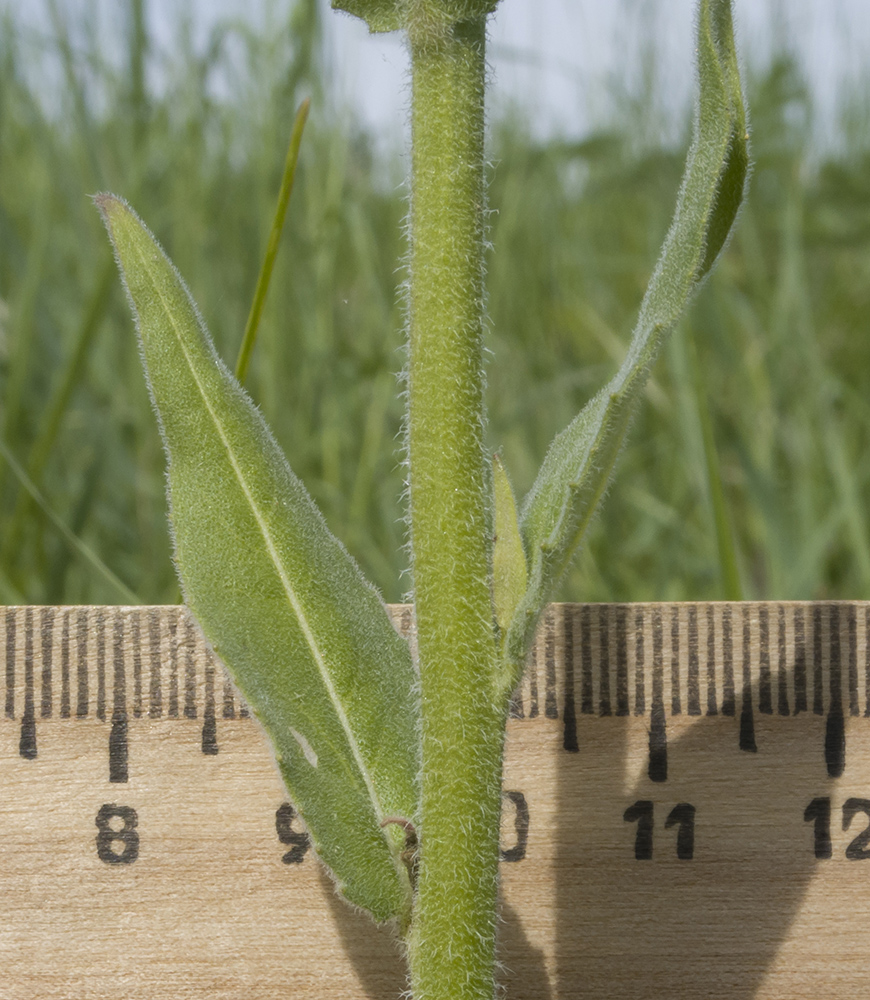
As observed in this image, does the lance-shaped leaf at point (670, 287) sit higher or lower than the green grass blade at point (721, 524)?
higher

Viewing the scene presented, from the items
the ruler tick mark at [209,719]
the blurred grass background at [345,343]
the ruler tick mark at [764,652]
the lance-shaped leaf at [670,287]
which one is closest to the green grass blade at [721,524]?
the blurred grass background at [345,343]

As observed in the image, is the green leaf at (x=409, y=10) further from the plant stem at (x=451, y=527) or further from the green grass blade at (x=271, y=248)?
the green grass blade at (x=271, y=248)

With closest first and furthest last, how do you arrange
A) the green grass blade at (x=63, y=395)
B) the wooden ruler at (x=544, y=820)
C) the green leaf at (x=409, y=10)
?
the green leaf at (x=409, y=10) → the wooden ruler at (x=544, y=820) → the green grass blade at (x=63, y=395)

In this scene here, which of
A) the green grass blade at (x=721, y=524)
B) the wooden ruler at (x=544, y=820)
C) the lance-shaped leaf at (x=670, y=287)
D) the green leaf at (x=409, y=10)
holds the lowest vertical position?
the wooden ruler at (x=544, y=820)

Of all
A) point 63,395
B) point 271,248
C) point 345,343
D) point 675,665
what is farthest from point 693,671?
point 345,343

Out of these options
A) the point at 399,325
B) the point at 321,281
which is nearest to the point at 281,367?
the point at 321,281

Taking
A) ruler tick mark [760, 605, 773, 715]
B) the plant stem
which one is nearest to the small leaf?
the plant stem

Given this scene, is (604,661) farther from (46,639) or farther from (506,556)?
(46,639)
